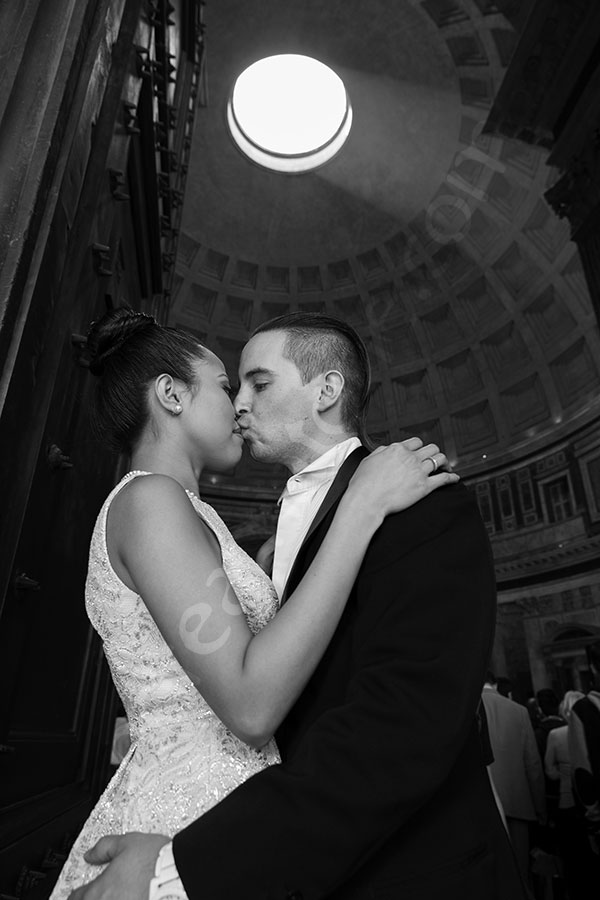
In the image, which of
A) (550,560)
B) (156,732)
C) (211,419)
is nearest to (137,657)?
(156,732)

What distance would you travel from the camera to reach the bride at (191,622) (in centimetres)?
121

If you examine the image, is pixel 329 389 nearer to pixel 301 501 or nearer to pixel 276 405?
pixel 276 405

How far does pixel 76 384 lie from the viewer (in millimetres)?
2566

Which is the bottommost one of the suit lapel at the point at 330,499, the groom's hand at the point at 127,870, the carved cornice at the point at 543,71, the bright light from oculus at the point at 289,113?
the groom's hand at the point at 127,870

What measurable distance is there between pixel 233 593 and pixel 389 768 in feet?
1.46

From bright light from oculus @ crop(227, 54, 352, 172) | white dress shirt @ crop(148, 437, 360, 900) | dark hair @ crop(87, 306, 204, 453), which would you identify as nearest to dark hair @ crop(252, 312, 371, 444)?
white dress shirt @ crop(148, 437, 360, 900)

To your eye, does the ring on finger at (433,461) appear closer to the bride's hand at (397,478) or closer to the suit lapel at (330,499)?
the bride's hand at (397,478)

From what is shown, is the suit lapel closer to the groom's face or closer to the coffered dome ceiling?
the groom's face

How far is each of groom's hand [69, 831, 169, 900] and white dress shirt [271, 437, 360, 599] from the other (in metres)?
0.75

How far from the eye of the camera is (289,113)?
65.4ft

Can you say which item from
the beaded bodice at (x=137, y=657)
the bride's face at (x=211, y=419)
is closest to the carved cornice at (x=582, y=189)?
the bride's face at (x=211, y=419)

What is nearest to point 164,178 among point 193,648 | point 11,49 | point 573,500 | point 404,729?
point 11,49

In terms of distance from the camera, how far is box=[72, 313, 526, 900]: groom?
1.01 metres

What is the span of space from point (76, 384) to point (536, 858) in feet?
20.5
